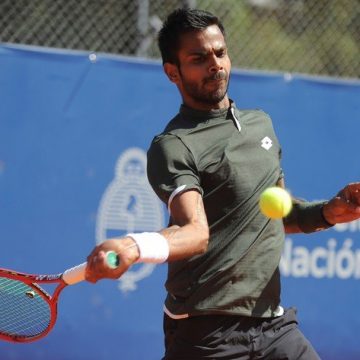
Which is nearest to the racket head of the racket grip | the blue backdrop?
the racket grip

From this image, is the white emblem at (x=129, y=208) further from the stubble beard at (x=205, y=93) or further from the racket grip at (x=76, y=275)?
the racket grip at (x=76, y=275)

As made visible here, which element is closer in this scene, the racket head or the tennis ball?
the tennis ball

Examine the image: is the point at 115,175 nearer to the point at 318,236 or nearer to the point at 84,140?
the point at 84,140

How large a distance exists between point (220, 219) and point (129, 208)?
8.64 ft

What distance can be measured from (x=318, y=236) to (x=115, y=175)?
1565mm

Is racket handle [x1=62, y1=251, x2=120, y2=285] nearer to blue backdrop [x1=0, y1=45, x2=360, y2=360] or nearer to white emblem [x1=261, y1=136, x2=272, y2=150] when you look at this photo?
white emblem [x1=261, y1=136, x2=272, y2=150]

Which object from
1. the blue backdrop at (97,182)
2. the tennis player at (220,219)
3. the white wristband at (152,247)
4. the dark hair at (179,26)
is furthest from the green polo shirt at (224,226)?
the blue backdrop at (97,182)

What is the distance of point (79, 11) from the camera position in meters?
6.96

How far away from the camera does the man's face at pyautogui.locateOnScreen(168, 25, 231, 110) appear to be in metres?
3.85

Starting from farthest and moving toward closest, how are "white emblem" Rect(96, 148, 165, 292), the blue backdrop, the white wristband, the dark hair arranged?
"white emblem" Rect(96, 148, 165, 292), the blue backdrop, the dark hair, the white wristband

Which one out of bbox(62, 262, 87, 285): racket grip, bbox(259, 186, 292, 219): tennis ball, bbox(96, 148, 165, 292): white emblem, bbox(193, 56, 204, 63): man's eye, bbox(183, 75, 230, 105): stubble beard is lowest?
bbox(62, 262, 87, 285): racket grip

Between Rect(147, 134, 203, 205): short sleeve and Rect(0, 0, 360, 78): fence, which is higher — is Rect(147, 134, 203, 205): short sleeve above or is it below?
below

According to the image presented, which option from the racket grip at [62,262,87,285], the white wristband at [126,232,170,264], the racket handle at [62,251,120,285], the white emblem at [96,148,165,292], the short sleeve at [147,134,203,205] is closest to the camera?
the racket handle at [62,251,120,285]

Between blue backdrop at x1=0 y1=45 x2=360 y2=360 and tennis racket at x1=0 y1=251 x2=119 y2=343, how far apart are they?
1.94 metres
